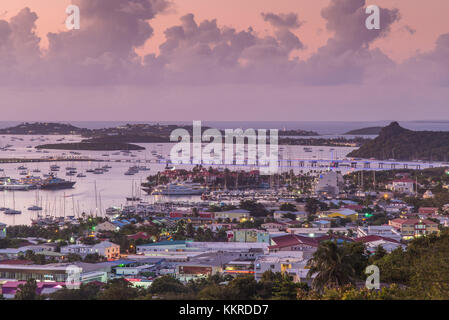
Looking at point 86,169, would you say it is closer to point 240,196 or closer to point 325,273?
point 240,196

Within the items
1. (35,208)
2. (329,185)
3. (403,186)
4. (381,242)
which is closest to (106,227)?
(381,242)

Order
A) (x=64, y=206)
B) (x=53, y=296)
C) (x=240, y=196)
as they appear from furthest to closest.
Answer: (x=240, y=196) < (x=64, y=206) < (x=53, y=296)

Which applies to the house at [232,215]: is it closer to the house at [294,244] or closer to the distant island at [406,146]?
the house at [294,244]

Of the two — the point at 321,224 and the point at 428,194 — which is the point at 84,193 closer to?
the point at 428,194

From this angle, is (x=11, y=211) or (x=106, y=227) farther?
(x=11, y=211)

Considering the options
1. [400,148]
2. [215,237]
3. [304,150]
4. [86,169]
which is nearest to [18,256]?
[215,237]

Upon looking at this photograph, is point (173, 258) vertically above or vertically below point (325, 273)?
below
